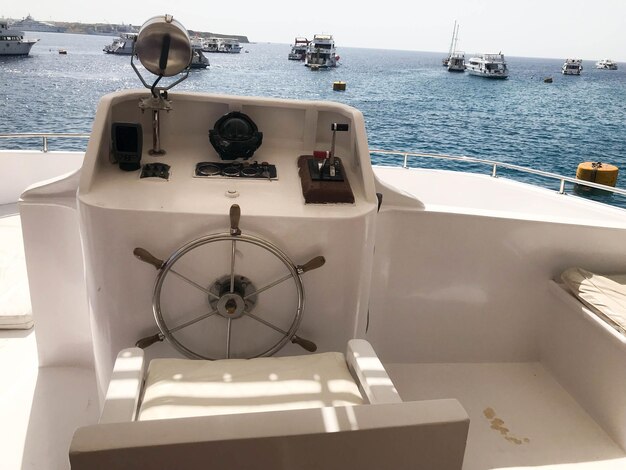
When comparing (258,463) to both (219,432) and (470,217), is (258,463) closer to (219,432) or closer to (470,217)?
(219,432)

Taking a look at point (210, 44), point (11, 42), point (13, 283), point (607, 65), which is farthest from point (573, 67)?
point (13, 283)

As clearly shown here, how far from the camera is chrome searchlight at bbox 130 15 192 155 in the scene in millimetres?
1696

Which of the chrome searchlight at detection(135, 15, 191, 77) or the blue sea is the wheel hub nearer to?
the chrome searchlight at detection(135, 15, 191, 77)

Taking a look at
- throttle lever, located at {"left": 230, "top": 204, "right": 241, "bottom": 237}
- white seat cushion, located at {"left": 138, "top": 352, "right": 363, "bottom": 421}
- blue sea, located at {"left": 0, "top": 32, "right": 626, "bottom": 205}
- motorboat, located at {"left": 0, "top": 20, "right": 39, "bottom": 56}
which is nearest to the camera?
white seat cushion, located at {"left": 138, "top": 352, "right": 363, "bottom": 421}

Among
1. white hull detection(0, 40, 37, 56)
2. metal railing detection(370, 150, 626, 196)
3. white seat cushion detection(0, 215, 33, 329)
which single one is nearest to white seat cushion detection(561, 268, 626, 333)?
metal railing detection(370, 150, 626, 196)

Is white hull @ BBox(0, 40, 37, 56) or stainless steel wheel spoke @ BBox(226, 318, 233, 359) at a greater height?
stainless steel wheel spoke @ BBox(226, 318, 233, 359)

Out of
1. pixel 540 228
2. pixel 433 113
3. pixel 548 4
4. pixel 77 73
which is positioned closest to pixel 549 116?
pixel 433 113

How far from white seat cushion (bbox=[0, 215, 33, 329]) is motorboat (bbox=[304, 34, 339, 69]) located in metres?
44.7

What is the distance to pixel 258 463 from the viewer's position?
809mm

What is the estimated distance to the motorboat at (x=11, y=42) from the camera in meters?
33.8

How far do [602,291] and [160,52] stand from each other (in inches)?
64.2

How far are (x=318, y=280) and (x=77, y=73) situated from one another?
126 feet

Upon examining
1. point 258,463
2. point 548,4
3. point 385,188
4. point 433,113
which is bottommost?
point 433,113

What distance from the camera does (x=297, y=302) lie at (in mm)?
1508
